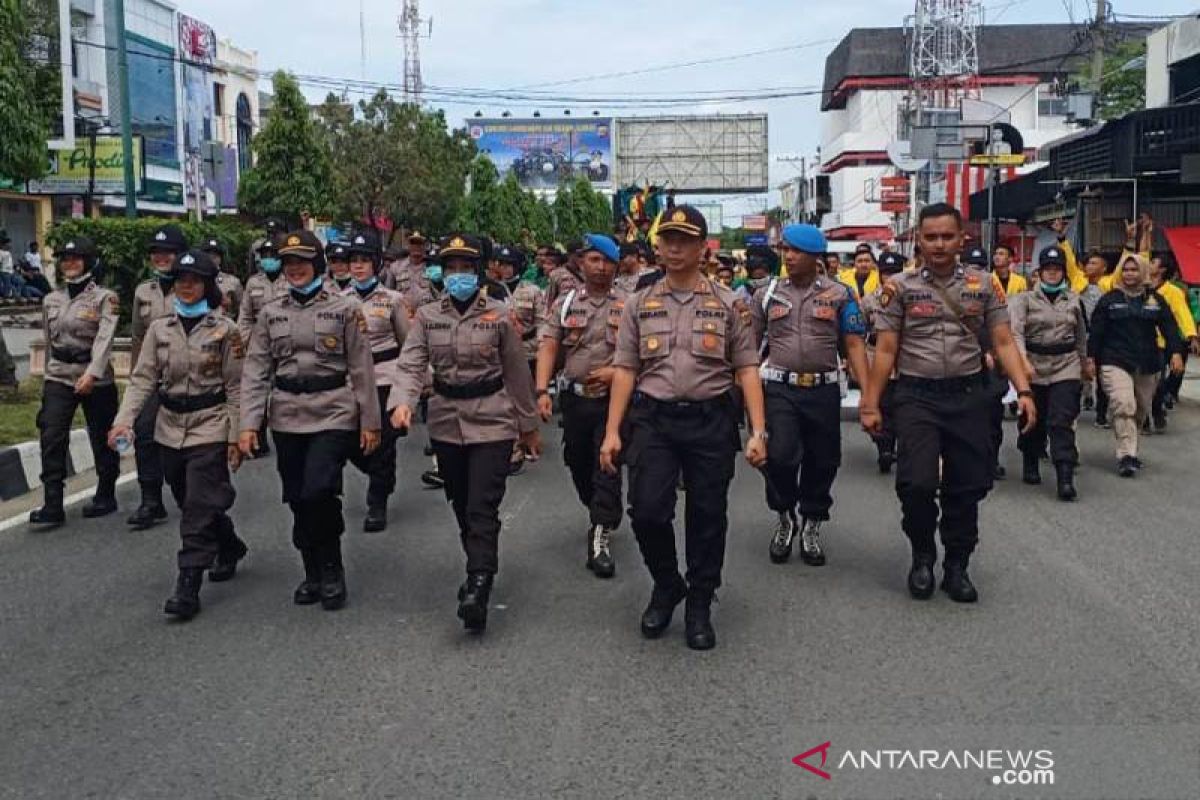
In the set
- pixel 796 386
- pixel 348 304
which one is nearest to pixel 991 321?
pixel 796 386

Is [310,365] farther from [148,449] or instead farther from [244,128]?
[244,128]

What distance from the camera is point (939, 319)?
6332 millimetres

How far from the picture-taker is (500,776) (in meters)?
4.17

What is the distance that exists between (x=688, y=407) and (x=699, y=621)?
94 cm

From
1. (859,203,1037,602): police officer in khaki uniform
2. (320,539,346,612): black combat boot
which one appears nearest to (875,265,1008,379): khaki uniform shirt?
(859,203,1037,602): police officer in khaki uniform

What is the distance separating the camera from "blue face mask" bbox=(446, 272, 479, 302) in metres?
6.07

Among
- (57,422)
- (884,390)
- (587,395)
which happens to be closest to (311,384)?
(587,395)

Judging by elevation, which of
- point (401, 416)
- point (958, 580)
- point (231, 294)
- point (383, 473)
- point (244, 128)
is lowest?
point (958, 580)

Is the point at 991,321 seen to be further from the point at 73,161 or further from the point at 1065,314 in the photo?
the point at 73,161

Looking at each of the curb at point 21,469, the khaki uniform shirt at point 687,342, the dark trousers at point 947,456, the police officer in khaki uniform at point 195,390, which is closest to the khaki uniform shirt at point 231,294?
the curb at point 21,469

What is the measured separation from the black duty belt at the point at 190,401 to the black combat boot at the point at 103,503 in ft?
8.51

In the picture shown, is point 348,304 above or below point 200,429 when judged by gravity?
above

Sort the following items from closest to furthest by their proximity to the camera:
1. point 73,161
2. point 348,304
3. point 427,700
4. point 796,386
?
1. point 427,700
2. point 348,304
3. point 796,386
4. point 73,161

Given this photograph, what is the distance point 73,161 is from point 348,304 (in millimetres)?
32945
